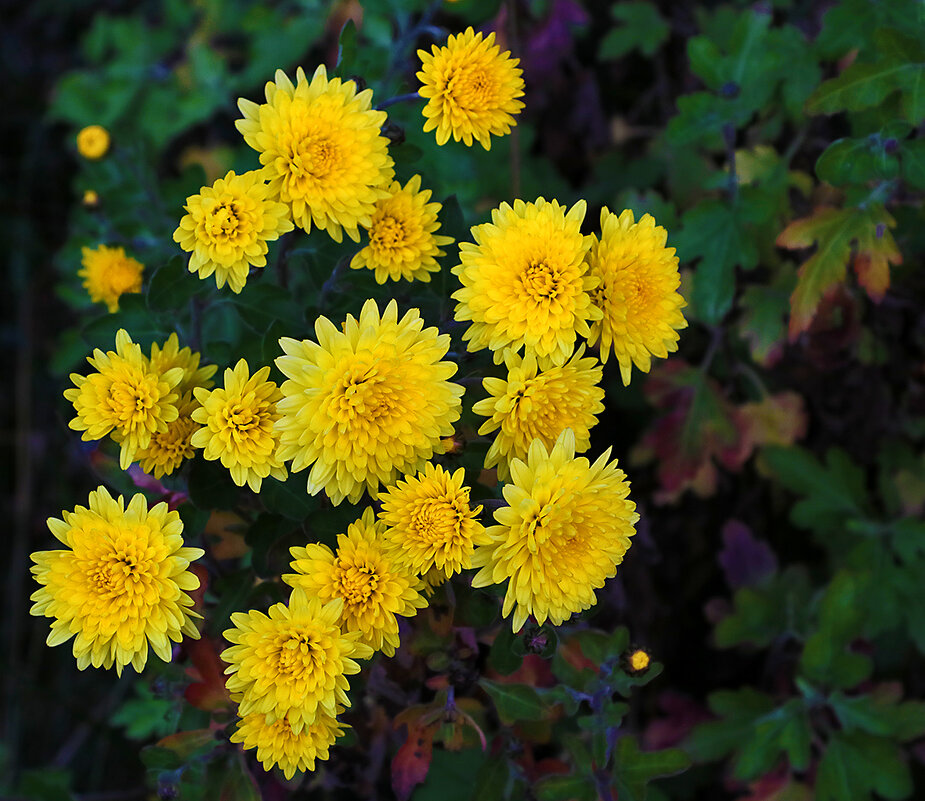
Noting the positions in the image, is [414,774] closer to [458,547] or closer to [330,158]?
[458,547]

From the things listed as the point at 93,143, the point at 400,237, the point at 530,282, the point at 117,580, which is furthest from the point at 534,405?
the point at 93,143

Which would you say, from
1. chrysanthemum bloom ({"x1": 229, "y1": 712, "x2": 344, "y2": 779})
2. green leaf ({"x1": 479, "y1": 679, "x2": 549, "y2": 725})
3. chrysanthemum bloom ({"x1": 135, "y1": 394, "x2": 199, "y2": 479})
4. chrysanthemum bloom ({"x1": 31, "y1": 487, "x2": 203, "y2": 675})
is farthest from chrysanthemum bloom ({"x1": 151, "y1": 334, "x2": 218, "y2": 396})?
green leaf ({"x1": 479, "y1": 679, "x2": 549, "y2": 725})

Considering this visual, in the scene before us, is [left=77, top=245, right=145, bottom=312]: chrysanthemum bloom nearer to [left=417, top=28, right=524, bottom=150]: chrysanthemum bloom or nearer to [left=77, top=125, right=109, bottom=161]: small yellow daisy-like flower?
[left=77, top=125, right=109, bottom=161]: small yellow daisy-like flower

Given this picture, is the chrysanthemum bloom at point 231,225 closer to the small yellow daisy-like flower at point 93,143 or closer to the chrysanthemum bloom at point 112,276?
the chrysanthemum bloom at point 112,276

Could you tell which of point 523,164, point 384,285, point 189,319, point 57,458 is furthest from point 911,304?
point 57,458

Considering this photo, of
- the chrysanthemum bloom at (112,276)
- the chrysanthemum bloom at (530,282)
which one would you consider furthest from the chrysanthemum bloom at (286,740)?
the chrysanthemum bloom at (112,276)
